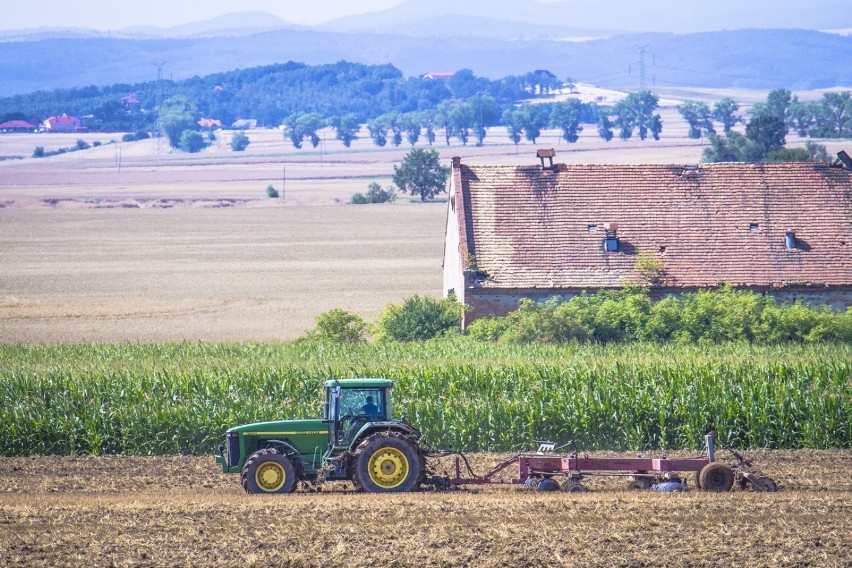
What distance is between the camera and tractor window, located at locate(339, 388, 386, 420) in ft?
57.8

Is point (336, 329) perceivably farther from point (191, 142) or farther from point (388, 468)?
point (191, 142)

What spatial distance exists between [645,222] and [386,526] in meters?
26.5

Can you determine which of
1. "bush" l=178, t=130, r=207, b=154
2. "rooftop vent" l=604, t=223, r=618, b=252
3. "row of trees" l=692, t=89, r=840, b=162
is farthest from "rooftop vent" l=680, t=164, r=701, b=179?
"bush" l=178, t=130, r=207, b=154

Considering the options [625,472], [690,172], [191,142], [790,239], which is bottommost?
[625,472]

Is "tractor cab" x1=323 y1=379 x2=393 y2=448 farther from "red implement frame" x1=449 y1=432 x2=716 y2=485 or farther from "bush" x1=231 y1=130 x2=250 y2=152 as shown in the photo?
"bush" x1=231 y1=130 x2=250 y2=152

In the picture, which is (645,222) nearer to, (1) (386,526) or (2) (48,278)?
(1) (386,526)

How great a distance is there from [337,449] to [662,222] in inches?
984

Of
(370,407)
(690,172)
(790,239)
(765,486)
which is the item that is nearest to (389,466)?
(370,407)

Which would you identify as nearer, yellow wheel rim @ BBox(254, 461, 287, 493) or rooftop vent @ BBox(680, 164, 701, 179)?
yellow wheel rim @ BBox(254, 461, 287, 493)

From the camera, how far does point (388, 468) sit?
57.2 feet

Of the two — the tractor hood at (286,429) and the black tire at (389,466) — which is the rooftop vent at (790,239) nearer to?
the black tire at (389,466)

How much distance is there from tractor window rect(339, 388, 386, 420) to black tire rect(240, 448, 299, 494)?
1.21 meters

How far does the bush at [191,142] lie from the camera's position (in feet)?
643

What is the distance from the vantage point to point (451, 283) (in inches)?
1720
